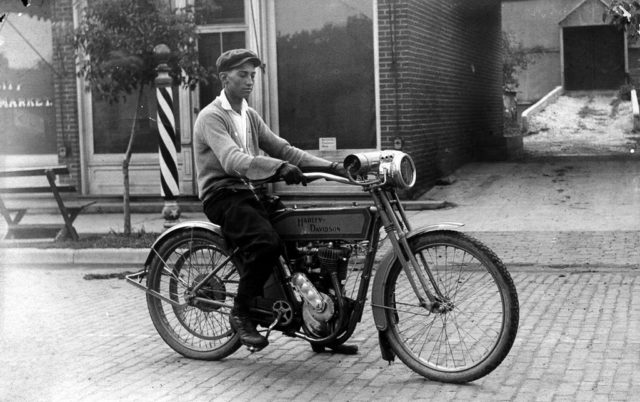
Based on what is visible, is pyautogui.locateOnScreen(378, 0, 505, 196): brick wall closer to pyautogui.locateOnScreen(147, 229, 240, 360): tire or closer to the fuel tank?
pyautogui.locateOnScreen(147, 229, 240, 360): tire

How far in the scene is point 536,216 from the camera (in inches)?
540

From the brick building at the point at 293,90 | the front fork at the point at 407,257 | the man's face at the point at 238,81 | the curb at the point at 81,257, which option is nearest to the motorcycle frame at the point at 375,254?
the front fork at the point at 407,257

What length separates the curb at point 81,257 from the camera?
11.7 meters

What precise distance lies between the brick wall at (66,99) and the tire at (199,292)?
1017cm

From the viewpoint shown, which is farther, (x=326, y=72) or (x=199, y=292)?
(x=326, y=72)

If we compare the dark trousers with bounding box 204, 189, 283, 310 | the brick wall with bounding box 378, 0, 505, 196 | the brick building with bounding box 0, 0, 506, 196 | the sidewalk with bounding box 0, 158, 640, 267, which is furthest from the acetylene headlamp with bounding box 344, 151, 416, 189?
the brick wall with bounding box 378, 0, 505, 196

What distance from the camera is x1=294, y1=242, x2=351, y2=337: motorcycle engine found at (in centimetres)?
612

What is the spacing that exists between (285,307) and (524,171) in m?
12.2

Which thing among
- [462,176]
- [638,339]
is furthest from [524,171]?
[638,339]

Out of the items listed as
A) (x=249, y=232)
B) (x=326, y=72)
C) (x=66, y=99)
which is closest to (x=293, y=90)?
(x=326, y=72)

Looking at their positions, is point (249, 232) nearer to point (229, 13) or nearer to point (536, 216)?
point (536, 216)

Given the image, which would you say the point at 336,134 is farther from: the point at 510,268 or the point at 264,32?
the point at 510,268

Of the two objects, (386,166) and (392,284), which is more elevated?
(386,166)

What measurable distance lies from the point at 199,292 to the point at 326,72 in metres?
9.19
